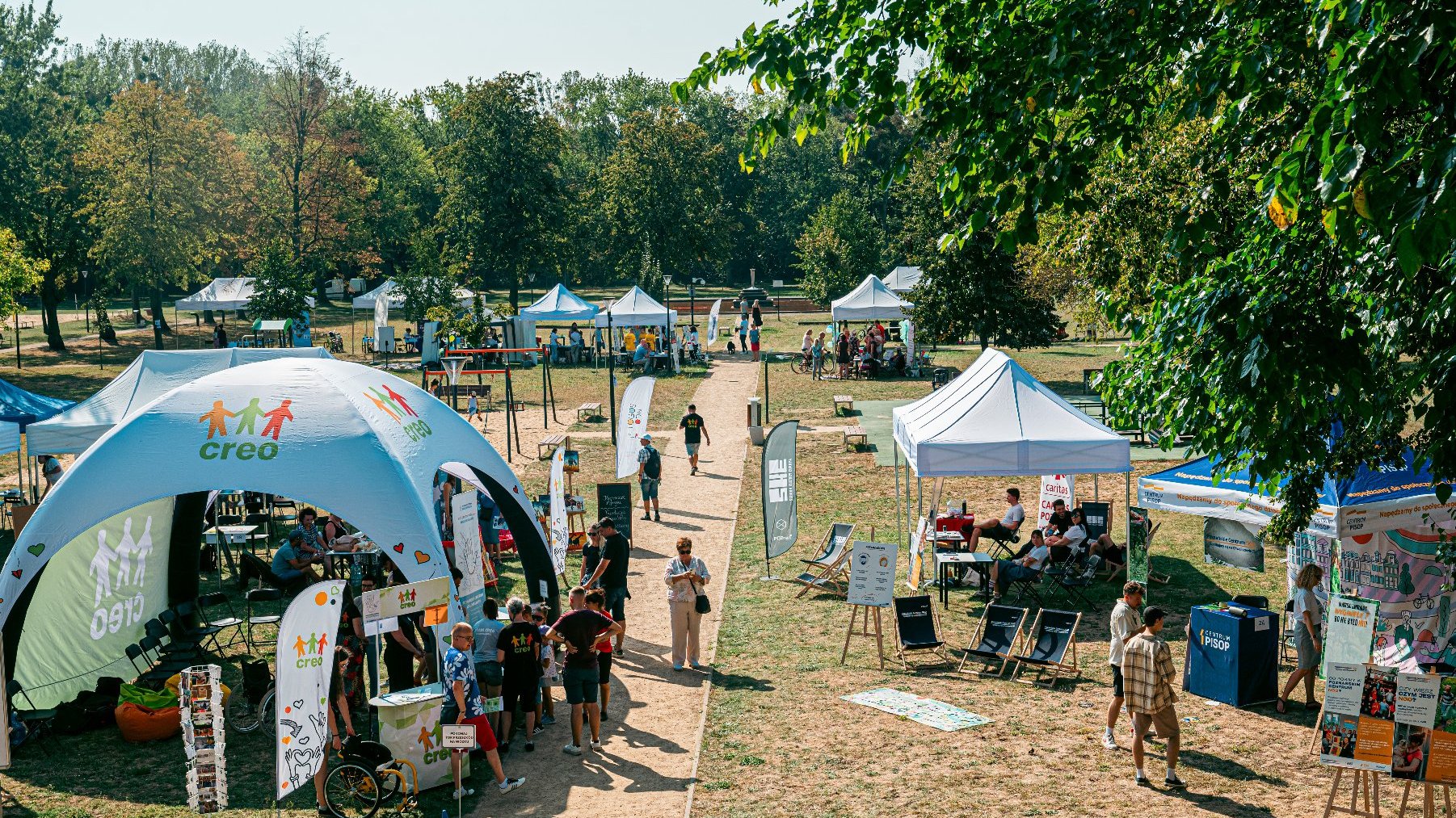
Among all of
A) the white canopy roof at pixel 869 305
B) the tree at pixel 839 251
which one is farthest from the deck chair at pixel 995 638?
the tree at pixel 839 251

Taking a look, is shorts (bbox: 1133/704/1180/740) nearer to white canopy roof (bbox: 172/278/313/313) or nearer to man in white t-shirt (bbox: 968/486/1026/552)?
man in white t-shirt (bbox: 968/486/1026/552)

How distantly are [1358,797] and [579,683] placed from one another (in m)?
6.50

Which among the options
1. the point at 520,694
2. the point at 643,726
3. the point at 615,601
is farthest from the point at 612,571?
the point at 520,694

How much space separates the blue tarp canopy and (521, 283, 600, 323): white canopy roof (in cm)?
2307

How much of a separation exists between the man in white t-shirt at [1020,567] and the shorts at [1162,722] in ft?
16.9

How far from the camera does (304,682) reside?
29.8ft

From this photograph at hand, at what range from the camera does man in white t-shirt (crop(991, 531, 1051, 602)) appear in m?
15.2

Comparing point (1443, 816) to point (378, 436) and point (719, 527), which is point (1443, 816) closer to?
point (378, 436)

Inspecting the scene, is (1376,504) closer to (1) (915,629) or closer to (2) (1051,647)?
(2) (1051,647)

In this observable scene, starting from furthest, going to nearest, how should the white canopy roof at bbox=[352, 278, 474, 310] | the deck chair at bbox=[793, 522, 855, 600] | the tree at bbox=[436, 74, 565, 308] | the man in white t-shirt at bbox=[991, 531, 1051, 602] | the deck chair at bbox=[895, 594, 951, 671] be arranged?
1. the tree at bbox=[436, 74, 565, 308]
2. the white canopy roof at bbox=[352, 278, 474, 310]
3. the deck chair at bbox=[793, 522, 855, 600]
4. the man in white t-shirt at bbox=[991, 531, 1051, 602]
5. the deck chair at bbox=[895, 594, 951, 671]

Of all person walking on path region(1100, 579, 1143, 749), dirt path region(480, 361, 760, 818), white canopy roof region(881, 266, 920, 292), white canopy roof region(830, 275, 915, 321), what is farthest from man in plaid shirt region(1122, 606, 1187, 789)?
white canopy roof region(881, 266, 920, 292)

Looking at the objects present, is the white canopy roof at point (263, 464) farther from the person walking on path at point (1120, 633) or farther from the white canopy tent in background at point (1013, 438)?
the white canopy tent in background at point (1013, 438)

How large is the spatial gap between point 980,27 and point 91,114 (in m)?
64.0

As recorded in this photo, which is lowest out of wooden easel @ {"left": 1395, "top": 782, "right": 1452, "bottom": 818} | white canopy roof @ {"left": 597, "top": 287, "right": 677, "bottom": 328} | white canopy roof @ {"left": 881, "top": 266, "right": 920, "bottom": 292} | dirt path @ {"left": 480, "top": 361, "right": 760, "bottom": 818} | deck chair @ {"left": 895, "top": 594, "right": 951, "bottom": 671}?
dirt path @ {"left": 480, "top": 361, "right": 760, "bottom": 818}
